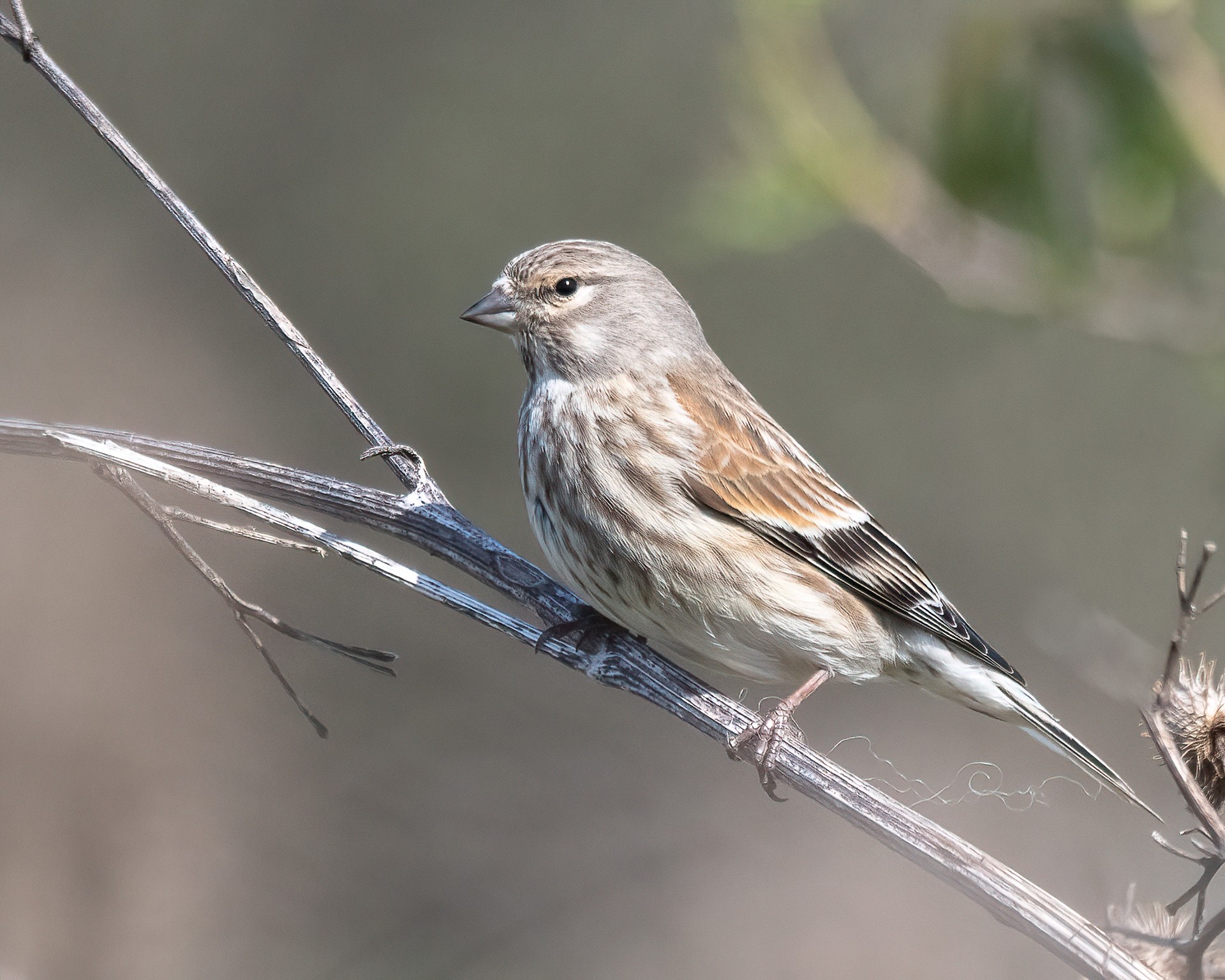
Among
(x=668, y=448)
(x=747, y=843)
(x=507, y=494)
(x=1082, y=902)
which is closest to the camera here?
(x=1082, y=902)

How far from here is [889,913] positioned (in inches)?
144

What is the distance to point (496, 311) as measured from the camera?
3.87 metres

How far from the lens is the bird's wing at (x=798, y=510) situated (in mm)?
3695

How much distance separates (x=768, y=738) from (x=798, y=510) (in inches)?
35.5

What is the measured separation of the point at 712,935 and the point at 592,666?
1.19 m

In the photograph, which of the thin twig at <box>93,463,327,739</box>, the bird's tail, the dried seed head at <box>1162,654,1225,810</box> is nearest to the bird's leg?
the bird's tail

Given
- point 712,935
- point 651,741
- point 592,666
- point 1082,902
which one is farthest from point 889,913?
point 651,741

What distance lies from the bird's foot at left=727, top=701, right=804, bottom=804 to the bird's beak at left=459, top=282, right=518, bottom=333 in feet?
4.77

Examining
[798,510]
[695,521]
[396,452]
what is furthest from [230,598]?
[798,510]

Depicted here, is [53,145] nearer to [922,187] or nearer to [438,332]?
[438,332]

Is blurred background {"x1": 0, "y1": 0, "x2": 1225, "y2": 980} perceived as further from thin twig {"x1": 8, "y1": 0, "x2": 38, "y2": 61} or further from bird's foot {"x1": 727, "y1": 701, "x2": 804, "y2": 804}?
thin twig {"x1": 8, "y1": 0, "x2": 38, "y2": 61}

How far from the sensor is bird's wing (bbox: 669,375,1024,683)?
12.1 feet

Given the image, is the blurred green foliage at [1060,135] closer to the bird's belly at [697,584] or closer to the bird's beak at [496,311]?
the bird's belly at [697,584]

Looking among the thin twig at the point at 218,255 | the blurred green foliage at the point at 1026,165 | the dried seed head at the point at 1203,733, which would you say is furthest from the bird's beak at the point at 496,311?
the dried seed head at the point at 1203,733
